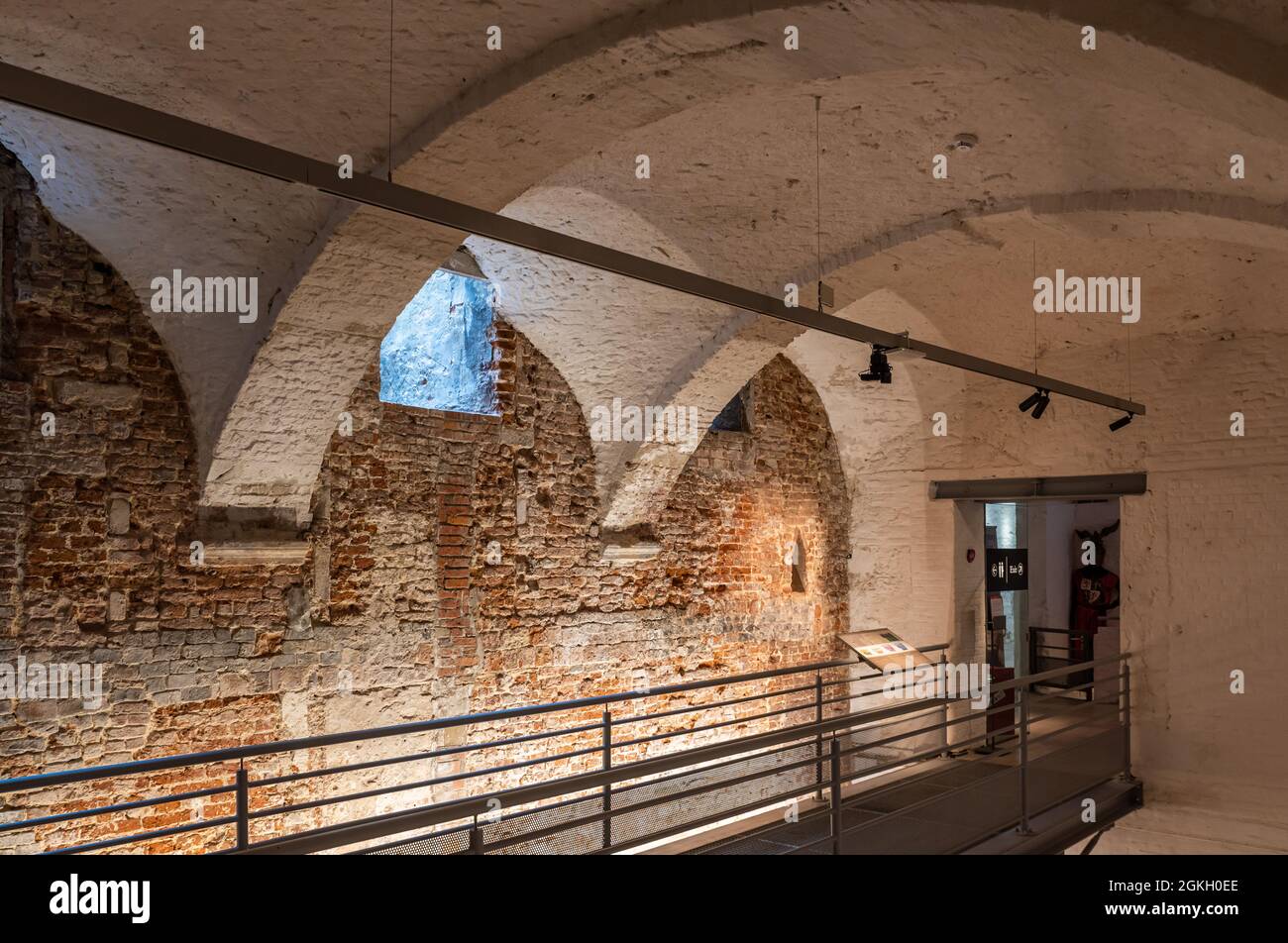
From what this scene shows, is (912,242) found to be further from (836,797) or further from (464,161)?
(836,797)

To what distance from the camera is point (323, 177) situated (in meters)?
3.07

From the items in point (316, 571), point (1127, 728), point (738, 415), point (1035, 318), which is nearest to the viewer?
point (316, 571)

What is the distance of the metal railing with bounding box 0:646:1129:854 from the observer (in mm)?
3562

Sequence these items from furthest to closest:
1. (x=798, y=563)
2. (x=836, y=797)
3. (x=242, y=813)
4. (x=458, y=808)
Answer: (x=798, y=563), (x=836, y=797), (x=242, y=813), (x=458, y=808)

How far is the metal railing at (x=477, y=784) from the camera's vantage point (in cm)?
356

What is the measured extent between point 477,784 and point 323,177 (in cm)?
426

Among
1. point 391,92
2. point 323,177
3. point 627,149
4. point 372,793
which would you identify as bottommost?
point 372,793

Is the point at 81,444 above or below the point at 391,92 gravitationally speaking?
below

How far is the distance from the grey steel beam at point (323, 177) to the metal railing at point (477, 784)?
1928 millimetres

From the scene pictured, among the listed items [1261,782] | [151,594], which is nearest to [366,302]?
[151,594]

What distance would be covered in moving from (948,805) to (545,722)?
8.58 feet

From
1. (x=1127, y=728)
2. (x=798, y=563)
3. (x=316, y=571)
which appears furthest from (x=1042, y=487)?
(x=316, y=571)

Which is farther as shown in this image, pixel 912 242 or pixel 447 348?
pixel 447 348
